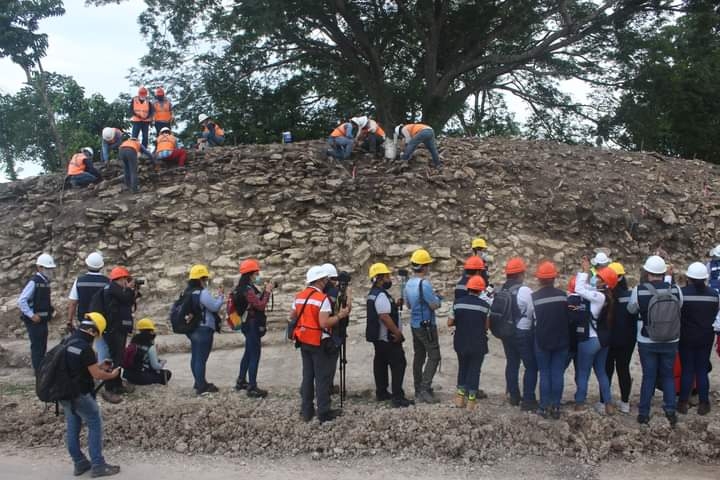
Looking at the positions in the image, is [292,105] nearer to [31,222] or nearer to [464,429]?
[31,222]

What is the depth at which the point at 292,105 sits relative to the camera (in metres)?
20.6

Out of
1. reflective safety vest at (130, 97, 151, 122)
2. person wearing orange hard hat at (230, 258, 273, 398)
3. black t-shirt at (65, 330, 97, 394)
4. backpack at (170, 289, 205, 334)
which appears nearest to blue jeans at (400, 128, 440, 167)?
reflective safety vest at (130, 97, 151, 122)

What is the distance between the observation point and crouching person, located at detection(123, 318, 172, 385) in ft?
25.5

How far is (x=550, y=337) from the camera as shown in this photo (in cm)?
633

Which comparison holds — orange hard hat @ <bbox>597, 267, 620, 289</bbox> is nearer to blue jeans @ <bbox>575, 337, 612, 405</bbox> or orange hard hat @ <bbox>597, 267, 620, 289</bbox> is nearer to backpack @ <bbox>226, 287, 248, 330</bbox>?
blue jeans @ <bbox>575, 337, 612, 405</bbox>

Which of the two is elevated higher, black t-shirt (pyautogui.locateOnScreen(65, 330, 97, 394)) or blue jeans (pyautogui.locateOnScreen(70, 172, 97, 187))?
blue jeans (pyautogui.locateOnScreen(70, 172, 97, 187))

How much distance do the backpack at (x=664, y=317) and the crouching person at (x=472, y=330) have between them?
1621 millimetres

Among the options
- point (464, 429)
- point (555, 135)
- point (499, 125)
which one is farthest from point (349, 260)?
point (499, 125)

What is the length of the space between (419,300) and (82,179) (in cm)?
970

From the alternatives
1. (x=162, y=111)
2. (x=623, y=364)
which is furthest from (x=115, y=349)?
(x=162, y=111)

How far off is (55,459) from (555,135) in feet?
62.6

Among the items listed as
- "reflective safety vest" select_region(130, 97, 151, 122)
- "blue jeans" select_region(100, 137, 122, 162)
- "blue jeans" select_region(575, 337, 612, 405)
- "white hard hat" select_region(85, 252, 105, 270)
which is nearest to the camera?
"blue jeans" select_region(575, 337, 612, 405)

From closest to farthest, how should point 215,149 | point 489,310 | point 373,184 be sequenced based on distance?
point 489,310 → point 373,184 → point 215,149

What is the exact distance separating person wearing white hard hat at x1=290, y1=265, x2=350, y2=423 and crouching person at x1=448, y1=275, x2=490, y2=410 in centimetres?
132
